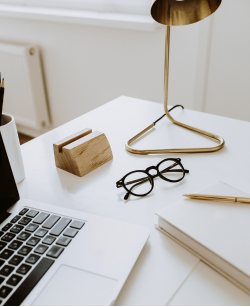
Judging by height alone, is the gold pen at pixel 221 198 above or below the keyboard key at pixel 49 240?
above

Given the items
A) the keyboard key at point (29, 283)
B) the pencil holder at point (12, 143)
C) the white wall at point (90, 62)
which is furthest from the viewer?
the white wall at point (90, 62)

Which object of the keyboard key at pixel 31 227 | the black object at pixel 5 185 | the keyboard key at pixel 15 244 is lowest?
the keyboard key at pixel 31 227

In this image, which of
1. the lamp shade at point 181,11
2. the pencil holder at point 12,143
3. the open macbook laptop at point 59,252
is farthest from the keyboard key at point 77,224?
the lamp shade at point 181,11

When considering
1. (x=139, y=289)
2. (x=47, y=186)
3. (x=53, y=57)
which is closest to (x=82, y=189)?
(x=47, y=186)

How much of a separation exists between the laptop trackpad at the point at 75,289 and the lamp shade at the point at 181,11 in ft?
1.95

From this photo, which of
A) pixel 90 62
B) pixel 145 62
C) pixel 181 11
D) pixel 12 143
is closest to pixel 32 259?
pixel 12 143

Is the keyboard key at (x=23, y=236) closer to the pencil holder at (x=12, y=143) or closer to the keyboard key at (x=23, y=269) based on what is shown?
the keyboard key at (x=23, y=269)

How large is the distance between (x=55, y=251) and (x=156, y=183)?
28cm

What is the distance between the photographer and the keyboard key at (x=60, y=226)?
1.58 feet

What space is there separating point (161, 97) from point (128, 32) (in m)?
0.41

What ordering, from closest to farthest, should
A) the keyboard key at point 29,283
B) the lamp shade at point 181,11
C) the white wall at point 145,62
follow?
the keyboard key at point 29,283 < the lamp shade at point 181,11 < the white wall at point 145,62

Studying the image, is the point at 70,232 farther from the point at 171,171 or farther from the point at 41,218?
the point at 171,171

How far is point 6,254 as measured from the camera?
438 mm

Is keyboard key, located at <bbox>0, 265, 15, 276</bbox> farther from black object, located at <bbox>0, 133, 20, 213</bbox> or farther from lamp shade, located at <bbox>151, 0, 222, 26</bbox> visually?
lamp shade, located at <bbox>151, 0, 222, 26</bbox>
